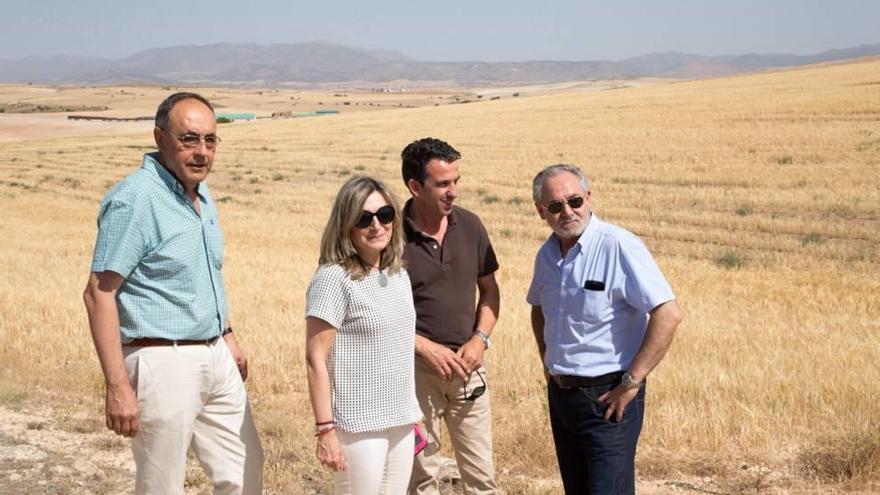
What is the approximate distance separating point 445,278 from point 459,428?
736mm

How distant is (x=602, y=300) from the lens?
375 cm

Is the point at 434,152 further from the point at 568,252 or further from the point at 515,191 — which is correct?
the point at 515,191

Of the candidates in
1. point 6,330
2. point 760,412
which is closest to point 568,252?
point 760,412

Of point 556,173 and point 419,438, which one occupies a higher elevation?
point 556,173

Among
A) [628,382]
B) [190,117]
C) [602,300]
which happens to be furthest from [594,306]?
[190,117]

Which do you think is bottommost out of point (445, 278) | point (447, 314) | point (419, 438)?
point (419, 438)

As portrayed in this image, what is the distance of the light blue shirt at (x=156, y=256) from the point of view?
355cm

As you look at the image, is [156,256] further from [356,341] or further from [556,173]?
[556,173]

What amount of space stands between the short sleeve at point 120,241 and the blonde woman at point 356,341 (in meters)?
0.67

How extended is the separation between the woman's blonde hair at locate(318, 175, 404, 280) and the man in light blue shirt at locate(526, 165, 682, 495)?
0.66 meters

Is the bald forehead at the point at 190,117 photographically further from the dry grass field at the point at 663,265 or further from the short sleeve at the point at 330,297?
the dry grass field at the point at 663,265

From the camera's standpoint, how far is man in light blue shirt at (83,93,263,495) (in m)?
3.54

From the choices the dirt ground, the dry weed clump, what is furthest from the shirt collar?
the dry weed clump

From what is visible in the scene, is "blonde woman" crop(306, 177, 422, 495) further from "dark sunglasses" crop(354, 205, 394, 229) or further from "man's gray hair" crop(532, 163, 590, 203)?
"man's gray hair" crop(532, 163, 590, 203)
